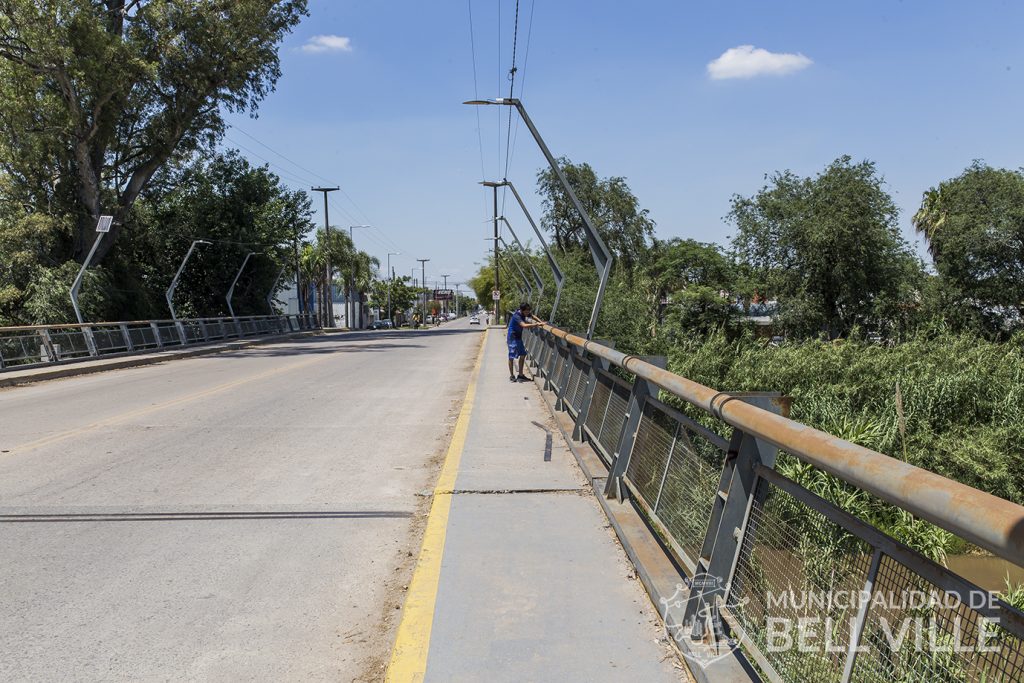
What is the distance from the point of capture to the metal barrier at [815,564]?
6.64 ft

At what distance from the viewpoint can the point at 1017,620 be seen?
1.92 metres

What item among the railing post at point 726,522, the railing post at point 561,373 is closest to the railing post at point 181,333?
the railing post at point 561,373

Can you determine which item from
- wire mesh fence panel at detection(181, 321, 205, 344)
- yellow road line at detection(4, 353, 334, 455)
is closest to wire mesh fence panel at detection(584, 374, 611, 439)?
yellow road line at detection(4, 353, 334, 455)

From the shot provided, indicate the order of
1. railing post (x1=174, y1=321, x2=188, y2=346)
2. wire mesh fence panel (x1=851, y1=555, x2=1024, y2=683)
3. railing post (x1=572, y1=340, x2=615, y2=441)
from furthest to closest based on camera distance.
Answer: railing post (x1=174, y1=321, x2=188, y2=346) < railing post (x1=572, y1=340, x2=615, y2=441) < wire mesh fence panel (x1=851, y1=555, x2=1024, y2=683)

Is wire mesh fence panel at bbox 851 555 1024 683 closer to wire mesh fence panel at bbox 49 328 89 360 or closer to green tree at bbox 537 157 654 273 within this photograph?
wire mesh fence panel at bbox 49 328 89 360

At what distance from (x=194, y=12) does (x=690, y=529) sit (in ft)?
117

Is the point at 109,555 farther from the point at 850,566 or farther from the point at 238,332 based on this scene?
the point at 238,332

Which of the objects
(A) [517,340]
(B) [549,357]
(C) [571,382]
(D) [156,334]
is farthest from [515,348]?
(D) [156,334]

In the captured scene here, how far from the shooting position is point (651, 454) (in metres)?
5.24

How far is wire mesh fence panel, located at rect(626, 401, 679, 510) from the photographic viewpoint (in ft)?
16.0

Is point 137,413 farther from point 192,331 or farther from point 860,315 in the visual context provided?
point 860,315

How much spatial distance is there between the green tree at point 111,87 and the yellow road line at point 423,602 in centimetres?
2893

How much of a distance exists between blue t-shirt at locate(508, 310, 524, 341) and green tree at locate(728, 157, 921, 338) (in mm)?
24618

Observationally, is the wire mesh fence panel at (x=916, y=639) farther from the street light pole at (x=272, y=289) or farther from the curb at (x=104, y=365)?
the street light pole at (x=272, y=289)
